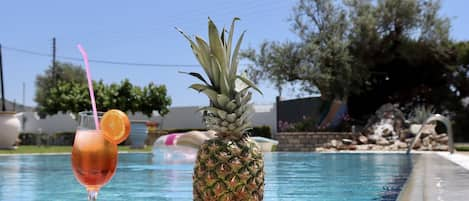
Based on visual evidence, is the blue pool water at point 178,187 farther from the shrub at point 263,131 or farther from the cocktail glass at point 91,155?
the shrub at point 263,131

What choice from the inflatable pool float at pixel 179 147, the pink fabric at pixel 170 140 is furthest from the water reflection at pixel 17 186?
the pink fabric at pixel 170 140

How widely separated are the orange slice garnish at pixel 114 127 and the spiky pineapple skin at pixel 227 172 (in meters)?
0.47

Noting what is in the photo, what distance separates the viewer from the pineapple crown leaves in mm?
2547

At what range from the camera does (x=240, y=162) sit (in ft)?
8.51

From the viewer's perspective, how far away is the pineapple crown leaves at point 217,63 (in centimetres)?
255

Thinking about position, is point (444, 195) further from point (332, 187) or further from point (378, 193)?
point (332, 187)

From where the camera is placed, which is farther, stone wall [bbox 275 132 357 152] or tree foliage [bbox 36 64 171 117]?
tree foliage [bbox 36 64 171 117]

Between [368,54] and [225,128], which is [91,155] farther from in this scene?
[368,54]

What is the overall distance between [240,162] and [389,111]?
18.6m

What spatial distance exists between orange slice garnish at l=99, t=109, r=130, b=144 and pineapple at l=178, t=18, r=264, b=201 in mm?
423

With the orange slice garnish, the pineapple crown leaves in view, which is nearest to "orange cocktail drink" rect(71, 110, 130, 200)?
the orange slice garnish

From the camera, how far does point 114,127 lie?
7.60 feet

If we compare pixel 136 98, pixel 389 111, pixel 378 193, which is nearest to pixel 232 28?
pixel 378 193

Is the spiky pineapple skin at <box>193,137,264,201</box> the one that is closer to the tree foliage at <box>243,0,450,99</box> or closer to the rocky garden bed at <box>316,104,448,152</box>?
the rocky garden bed at <box>316,104,448,152</box>
